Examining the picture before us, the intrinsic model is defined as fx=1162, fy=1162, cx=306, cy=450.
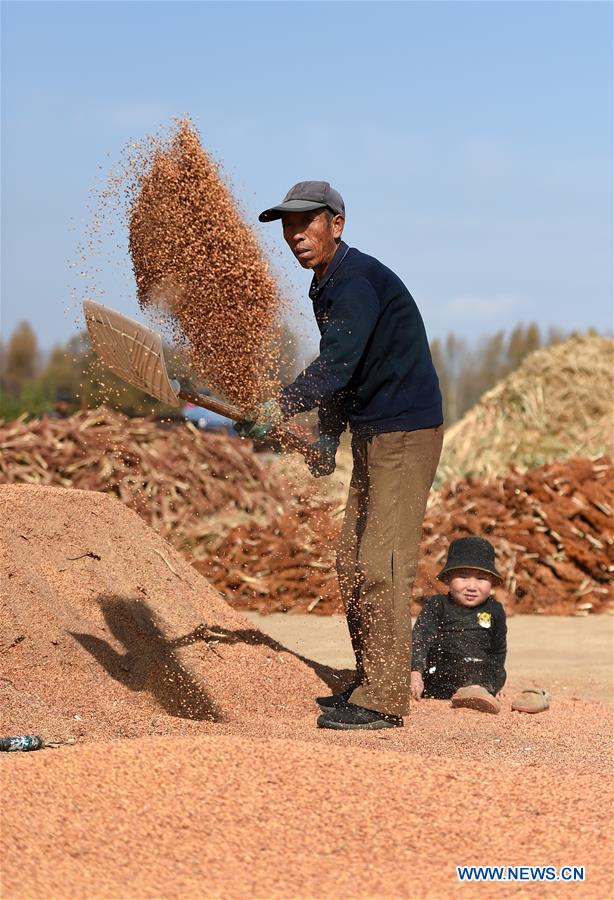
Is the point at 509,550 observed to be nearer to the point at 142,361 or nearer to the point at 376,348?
the point at 376,348

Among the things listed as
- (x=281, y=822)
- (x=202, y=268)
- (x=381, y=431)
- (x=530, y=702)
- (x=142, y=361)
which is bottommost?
(x=530, y=702)

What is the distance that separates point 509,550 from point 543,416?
4329 millimetres

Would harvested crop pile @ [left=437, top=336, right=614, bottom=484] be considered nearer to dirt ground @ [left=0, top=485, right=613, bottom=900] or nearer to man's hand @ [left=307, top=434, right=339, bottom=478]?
dirt ground @ [left=0, top=485, right=613, bottom=900]

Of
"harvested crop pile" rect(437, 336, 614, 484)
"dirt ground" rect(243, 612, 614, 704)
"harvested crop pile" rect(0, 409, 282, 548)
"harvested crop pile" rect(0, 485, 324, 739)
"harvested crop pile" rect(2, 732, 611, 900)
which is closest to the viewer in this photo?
"harvested crop pile" rect(2, 732, 611, 900)

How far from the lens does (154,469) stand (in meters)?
10.1

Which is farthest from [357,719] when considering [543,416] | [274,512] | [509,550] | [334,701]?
[543,416]

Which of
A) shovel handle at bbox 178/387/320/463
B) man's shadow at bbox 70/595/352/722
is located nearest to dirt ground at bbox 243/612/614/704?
man's shadow at bbox 70/595/352/722

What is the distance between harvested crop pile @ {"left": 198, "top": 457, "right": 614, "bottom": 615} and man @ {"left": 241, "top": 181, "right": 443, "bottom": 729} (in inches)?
146

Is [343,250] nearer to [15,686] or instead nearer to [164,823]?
[15,686]

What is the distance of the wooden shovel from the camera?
13.9ft

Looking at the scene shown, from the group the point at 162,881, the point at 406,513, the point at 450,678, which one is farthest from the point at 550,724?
the point at 162,881

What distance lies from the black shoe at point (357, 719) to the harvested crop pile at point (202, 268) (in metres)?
1.31

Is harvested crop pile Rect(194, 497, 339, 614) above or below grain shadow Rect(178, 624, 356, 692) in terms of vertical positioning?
below

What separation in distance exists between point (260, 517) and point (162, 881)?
7.54 m
